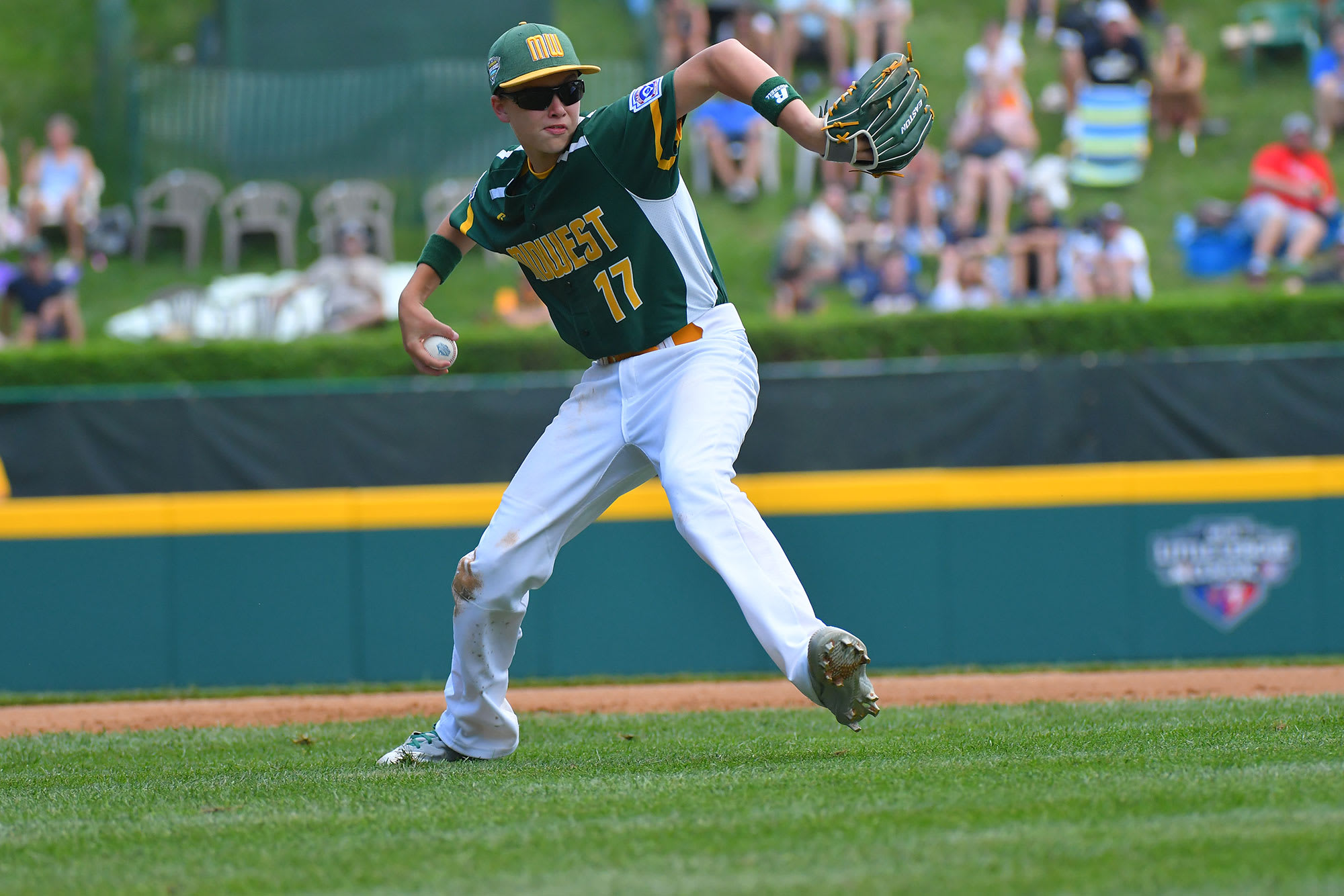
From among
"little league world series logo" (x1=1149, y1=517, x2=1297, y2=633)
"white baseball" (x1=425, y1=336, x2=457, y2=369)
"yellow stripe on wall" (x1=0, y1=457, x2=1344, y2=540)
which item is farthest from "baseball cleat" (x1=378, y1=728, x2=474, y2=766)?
"little league world series logo" (x1=1149, y1=517, x2=1297, y2=633)

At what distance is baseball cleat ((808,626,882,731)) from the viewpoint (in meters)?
4.01

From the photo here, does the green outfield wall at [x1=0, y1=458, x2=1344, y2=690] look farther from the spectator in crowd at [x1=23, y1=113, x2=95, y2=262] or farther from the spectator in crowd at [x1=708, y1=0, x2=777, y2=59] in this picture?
the spectator in crowd at [x1=708, y1=0, x2=777, y2=59]

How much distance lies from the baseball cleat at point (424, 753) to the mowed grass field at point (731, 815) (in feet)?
0.33

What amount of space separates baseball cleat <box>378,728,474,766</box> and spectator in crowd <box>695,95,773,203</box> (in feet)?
40.4

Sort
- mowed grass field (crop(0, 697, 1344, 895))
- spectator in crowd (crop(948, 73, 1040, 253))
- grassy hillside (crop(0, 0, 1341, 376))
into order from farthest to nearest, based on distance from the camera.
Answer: grassy hillside (crop(0, 0, 1341, 376)) < spectator in crowd (crop(948, 73, 1040, 253)) < mowed grass field (crop(0, 697, 1344, 895))

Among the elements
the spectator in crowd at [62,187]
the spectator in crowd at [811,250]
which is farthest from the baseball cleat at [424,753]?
the spectator in crowd at [62,187]

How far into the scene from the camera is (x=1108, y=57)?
669 inches

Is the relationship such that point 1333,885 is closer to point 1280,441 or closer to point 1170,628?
point 1170,628

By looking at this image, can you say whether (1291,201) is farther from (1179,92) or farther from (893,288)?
(893,288)

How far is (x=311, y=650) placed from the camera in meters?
8.99

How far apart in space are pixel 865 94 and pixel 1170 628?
19.9 ft

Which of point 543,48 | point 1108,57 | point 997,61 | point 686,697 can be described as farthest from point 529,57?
point 1108,57

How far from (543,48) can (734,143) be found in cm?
1266

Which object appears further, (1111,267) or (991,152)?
(991,152)
